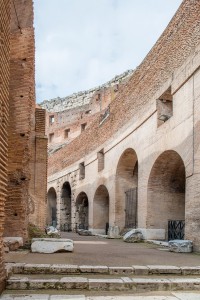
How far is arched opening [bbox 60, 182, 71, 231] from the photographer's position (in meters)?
28.7

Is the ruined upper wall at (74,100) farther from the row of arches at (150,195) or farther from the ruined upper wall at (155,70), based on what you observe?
the ruined upper wall at (155,70)

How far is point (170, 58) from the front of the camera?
1284cm

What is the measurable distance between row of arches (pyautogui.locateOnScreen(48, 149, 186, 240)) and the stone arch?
2.96m

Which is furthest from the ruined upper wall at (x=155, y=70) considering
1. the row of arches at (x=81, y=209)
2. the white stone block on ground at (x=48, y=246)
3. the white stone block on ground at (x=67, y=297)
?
the white stone block on ground at (x=67, y=297)

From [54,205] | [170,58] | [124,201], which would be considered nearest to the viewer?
[170,58]

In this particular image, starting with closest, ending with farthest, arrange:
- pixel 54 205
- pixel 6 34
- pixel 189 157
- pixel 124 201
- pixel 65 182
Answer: pixel 6 34 → pixel 189 157 → pixel 124 201 → pixel 65 182 → pixel 54 205

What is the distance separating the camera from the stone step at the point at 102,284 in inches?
207

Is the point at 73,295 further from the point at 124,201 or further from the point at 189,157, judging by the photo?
the point at 124,201

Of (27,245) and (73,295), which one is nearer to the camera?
(73,295)

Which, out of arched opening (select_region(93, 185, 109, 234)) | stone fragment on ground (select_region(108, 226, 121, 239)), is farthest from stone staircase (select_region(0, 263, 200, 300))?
arched opening (select_region(93, 185, 109, 234))

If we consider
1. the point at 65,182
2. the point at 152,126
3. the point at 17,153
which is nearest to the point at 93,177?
the point at 65,182

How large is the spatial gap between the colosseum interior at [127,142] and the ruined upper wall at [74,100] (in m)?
16.1

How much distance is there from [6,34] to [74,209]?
74.3 feet

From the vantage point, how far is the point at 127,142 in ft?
55.7
